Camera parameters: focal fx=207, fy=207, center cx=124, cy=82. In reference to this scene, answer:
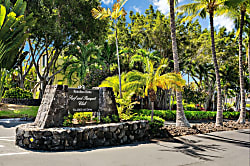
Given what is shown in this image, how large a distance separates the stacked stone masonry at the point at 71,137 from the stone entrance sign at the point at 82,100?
122 cm

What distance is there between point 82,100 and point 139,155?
3539 millimetres

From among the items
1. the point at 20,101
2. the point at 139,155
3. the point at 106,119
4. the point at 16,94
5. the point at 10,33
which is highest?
the point at 10,33

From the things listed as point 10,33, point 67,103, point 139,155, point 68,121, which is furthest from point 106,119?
point 10,33

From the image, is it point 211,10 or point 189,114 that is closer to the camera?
point 211,10

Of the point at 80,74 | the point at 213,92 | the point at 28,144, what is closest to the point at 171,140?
the point at 28,144

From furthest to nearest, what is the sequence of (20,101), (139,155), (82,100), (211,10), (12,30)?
1. (20,101)
2. (12,30)
3. (211,10)
4. (82,100)
5. (139,155)

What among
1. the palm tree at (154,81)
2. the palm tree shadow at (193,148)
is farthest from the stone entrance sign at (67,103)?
the palm tree shadow at (193,148)

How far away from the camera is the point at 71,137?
753 cm

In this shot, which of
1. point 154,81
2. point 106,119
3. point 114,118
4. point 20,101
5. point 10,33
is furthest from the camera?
point 20,101

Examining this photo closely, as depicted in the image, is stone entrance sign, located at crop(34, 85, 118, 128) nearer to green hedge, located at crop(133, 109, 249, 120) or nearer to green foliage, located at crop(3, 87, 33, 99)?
green hedge, located at crop(133, 109, 249, 120)

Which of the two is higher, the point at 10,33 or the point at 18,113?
the point at 10,33

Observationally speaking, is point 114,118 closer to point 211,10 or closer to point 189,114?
point 211,10

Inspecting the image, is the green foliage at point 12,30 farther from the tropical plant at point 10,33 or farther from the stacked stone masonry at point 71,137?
Answer: the stacked stone masonry at point 71,137

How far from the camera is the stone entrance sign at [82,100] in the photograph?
881cm
